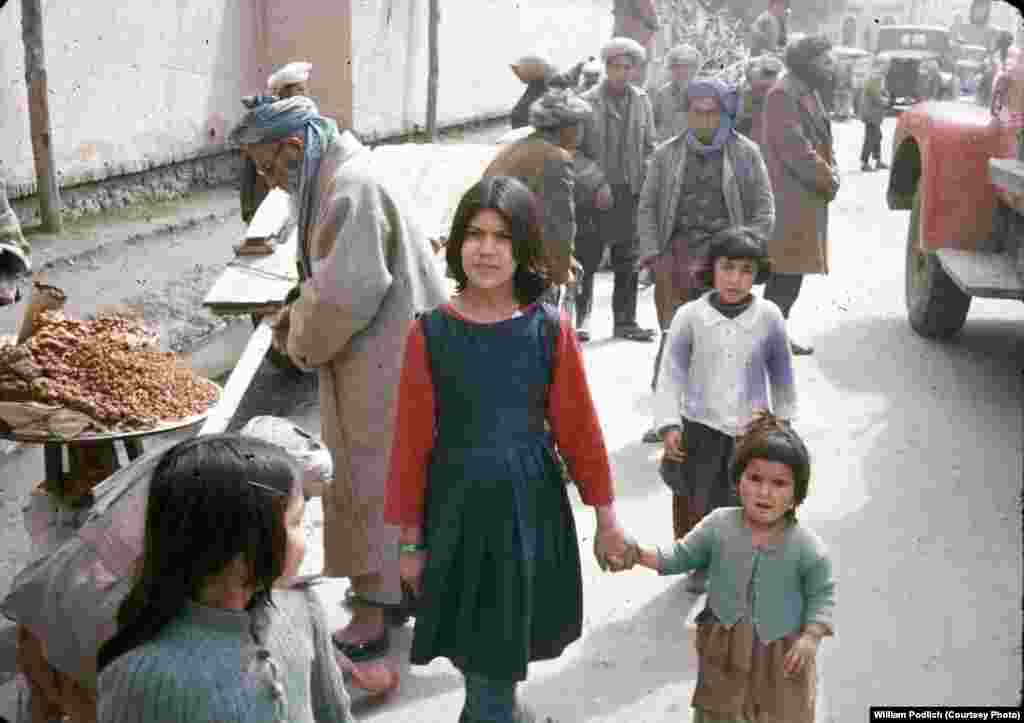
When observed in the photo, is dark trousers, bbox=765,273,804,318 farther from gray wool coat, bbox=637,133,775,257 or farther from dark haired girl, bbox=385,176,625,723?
dark haired girl, bbox=385,176,625,723

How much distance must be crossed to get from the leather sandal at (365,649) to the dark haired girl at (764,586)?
1252mm

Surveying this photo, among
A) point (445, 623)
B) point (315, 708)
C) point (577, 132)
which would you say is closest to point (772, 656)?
point (445, 623)

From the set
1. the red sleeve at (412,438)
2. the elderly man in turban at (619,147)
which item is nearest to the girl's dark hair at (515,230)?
the red sleeve at (412,438)

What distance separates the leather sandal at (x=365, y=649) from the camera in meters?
3.79

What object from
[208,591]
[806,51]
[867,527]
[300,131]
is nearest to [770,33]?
[806,51]

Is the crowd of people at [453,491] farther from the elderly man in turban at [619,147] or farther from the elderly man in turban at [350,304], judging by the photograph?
the elderly man in turban at [619,147]

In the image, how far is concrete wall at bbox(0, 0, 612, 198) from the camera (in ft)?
28.8

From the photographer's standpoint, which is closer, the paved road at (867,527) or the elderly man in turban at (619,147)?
the paved road at (867,527)

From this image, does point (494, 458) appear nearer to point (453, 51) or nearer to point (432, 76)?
point (432, 76)

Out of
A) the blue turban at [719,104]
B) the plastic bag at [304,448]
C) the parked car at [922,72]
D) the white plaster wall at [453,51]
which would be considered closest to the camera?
the plastic bag at [304,448]

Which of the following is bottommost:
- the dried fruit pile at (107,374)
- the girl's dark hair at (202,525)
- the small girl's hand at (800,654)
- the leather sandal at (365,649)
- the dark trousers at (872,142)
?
the dark trousers at (872,142)

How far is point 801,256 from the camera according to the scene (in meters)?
7.09

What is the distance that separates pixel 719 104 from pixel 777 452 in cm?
298

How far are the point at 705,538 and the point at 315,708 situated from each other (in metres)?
1.30
